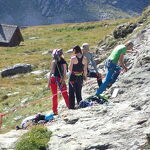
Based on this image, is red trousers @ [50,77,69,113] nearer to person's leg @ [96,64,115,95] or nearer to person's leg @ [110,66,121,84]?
person's leg @ [96,64,115,95]

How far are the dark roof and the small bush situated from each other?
273ft

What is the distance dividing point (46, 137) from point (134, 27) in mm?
20704

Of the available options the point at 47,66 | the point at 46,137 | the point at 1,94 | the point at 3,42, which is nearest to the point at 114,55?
the point at 46,137

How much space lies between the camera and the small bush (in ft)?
35.7

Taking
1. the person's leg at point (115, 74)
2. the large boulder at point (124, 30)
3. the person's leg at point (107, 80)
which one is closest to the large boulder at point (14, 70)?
the large boulder at point (124, 30)

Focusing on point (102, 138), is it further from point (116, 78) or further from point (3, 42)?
point (3, 42)

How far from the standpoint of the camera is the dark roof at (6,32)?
93062 mm

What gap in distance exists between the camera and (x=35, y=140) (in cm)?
1098

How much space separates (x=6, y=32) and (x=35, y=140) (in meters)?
87.6

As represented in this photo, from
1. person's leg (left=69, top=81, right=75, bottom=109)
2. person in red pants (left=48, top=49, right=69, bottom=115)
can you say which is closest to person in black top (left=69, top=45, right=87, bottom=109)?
person's leg (left=69, top=81, right=75, bottom=109)

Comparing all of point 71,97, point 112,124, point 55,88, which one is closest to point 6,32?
point 55,88

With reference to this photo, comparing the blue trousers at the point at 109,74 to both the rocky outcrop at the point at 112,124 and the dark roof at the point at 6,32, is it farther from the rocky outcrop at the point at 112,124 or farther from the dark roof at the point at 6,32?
the dark roof at the point at 6,32

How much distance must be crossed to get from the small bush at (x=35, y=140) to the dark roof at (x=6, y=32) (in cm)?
8315

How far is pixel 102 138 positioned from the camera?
34.6ft
